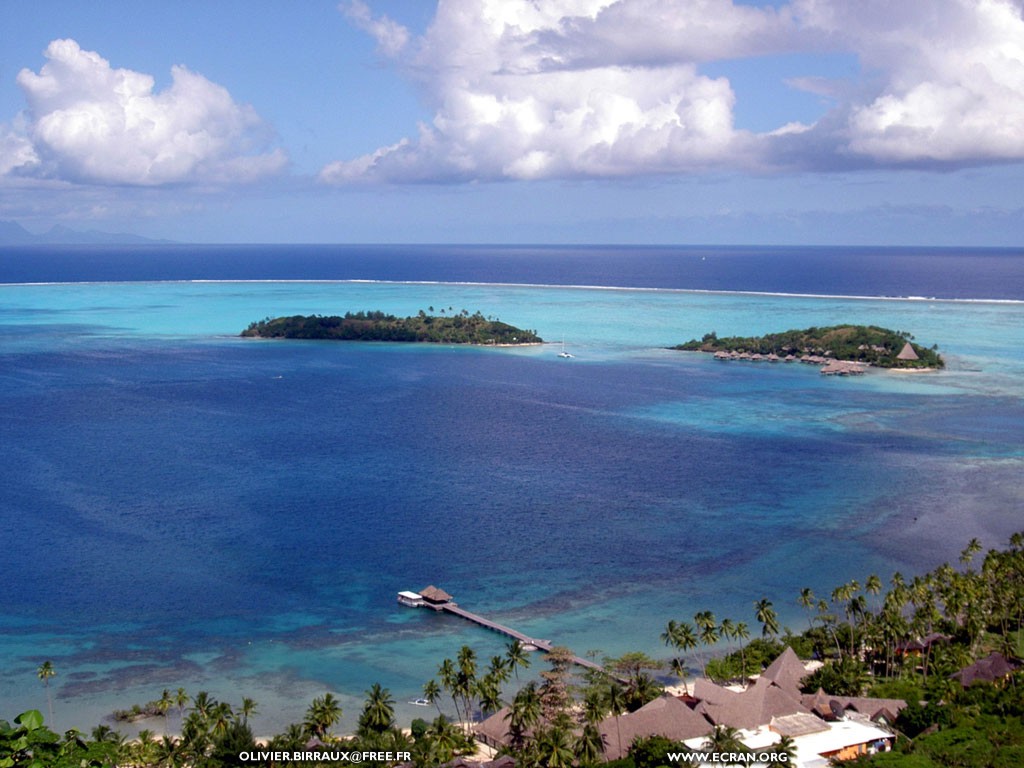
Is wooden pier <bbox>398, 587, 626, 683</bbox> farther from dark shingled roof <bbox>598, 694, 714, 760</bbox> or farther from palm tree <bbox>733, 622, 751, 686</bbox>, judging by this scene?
dark shingled roof <bbox>598, 694, 714, 760</bbox>

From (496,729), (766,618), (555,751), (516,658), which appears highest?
(766,618)

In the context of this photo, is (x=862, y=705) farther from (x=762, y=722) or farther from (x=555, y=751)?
(x=555, y=751)

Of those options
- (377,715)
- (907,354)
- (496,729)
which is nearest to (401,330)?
(907,354)

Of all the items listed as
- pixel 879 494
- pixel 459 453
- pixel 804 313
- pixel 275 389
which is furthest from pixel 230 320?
pixel 879 494

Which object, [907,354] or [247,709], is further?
[907,354]

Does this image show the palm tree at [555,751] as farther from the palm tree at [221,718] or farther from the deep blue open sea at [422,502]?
the deep blue open sea at [422,502]

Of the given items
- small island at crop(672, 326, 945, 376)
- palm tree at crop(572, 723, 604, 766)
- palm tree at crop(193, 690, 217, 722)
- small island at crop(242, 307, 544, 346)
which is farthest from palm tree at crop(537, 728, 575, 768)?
small island at crop(242, 307, 544, 346)

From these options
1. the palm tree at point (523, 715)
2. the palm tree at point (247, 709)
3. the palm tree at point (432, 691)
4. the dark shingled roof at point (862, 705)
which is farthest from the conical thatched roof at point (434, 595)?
the dark shingled roof at point (862, 705)
